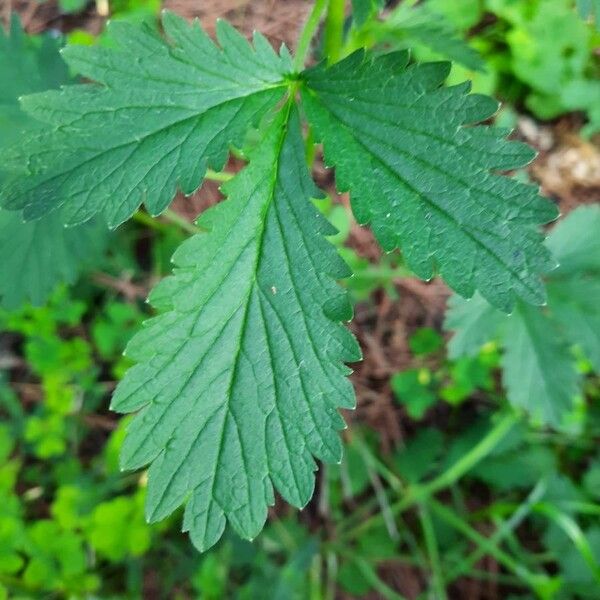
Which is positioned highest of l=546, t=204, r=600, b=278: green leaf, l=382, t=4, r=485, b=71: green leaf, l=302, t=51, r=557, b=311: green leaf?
l=382, t=4, r=485, b=71: green leaf

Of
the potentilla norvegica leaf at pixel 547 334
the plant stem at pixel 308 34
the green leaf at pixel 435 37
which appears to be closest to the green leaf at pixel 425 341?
the potentilla norvegica leaf at pixel 547 334

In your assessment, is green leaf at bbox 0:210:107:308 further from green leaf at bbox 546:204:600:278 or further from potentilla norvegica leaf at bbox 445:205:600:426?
green leaf at bbox 546:204:600:278

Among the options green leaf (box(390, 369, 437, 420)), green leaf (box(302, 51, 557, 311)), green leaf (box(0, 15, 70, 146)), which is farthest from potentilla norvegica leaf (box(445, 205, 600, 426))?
green leaf (box(0, 15, 70, 146))

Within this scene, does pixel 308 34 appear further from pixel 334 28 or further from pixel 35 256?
pixel 35 256

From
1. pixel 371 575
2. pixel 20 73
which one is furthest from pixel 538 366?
pixel 20 73

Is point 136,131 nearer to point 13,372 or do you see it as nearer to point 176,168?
point 176,168

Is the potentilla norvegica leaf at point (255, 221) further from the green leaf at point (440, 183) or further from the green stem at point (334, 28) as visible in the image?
the green stem at point (334, 28)
